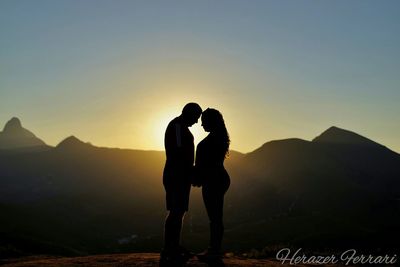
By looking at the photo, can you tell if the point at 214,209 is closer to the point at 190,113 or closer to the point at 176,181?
the point at 176,181

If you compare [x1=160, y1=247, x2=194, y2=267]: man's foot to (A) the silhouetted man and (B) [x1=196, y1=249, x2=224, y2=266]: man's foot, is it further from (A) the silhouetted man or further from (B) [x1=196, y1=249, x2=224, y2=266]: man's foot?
(B) [x1=196, y1=249, x2=224, y2=266]: man's foot

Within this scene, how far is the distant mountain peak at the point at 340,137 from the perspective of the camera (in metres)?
160

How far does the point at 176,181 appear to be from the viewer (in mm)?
10281

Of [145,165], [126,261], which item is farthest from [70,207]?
[126,261]

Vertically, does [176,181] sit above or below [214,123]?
below

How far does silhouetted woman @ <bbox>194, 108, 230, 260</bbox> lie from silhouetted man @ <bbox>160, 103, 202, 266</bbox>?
51 cm

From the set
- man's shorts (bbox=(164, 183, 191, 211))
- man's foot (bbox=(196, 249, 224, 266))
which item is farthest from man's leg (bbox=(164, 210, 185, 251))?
man's foot (bbox=(196, 249, 224, 266))

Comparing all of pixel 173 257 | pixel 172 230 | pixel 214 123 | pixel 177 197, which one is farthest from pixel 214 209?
pixel 214 123

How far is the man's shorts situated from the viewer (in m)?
10.2

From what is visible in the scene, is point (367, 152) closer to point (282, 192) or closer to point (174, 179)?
point (282, 192)

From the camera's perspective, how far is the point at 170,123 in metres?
10.5

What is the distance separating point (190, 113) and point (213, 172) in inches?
57.2

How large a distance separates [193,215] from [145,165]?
65.7m

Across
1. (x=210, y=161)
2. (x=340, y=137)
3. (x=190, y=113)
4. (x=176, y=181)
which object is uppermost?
(x=340, y=137)
